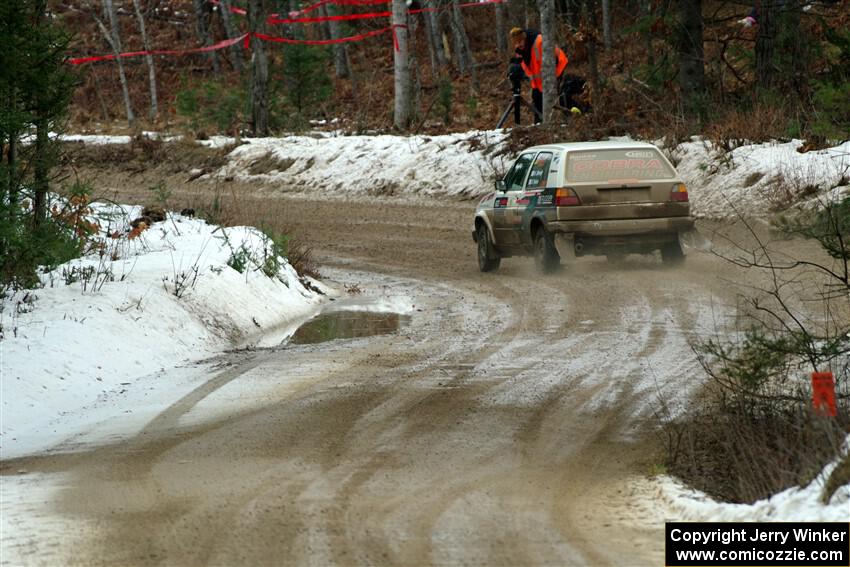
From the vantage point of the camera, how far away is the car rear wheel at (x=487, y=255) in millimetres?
16547

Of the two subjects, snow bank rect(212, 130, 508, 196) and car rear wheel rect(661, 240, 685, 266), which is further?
snow bank rect(212, 130, 508, 196)

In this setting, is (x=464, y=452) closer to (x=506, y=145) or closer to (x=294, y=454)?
(x=294, y=454)

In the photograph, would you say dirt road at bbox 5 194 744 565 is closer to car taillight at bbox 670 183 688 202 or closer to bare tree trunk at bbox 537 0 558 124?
car taillight at bbox 670 183 688 202

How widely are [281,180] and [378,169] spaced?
2849 millimetres

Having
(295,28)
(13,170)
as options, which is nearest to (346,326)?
(13,170)

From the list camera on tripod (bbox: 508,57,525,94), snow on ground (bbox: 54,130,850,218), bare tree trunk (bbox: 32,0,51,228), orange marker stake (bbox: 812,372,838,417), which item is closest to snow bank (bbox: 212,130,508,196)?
snow on ground (bbox: 54,130,850,218)

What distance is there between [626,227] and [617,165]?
0.86 meters

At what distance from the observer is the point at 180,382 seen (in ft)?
31.9

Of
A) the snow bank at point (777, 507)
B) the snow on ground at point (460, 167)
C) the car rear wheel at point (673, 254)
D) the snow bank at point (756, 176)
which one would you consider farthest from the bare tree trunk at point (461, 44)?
the snow bank at point (777, 507)

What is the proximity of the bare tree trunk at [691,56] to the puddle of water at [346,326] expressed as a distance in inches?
469

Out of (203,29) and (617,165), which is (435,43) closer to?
(203,29)

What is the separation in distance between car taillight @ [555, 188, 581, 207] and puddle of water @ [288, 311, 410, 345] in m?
3.09

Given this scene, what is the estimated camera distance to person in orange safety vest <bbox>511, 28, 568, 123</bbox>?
2566cm

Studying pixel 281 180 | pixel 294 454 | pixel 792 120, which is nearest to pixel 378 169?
pixel 281 180
